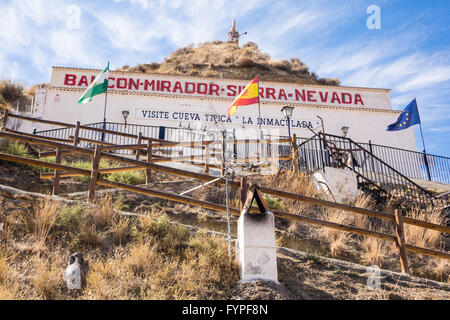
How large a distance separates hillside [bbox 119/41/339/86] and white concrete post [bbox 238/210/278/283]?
1022 inches

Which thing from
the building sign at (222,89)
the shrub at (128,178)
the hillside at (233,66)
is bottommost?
the shrub at (128,178)

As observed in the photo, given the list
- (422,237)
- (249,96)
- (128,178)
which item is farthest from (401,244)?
(128,178)

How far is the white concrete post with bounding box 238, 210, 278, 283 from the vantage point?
4.98 m

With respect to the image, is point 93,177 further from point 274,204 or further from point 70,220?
point 274,204

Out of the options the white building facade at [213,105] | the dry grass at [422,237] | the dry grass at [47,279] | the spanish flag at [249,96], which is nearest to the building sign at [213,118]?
the white building facade at [213,105]

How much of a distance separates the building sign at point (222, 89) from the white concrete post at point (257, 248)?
18828 millimetres

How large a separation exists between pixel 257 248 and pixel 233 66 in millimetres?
28536

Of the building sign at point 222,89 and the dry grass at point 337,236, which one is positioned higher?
the building sign at point 222,89

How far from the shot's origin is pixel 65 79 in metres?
23.3

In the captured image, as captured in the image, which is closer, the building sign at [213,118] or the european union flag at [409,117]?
Result: the european union flag at [409,117]

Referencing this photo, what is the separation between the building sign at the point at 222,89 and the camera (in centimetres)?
2355

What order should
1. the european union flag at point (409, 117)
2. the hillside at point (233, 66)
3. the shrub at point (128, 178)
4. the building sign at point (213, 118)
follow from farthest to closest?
the hillside at point (233, 66) → the building sign at point (213, 118) → the european union flag at point (409, 117) → the shrub at point (128, 178)

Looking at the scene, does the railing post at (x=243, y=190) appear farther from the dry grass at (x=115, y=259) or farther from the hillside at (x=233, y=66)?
the hillside at (x=233, y=66)

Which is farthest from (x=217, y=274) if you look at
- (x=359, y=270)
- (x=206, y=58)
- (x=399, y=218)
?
(x=206, y=58)
